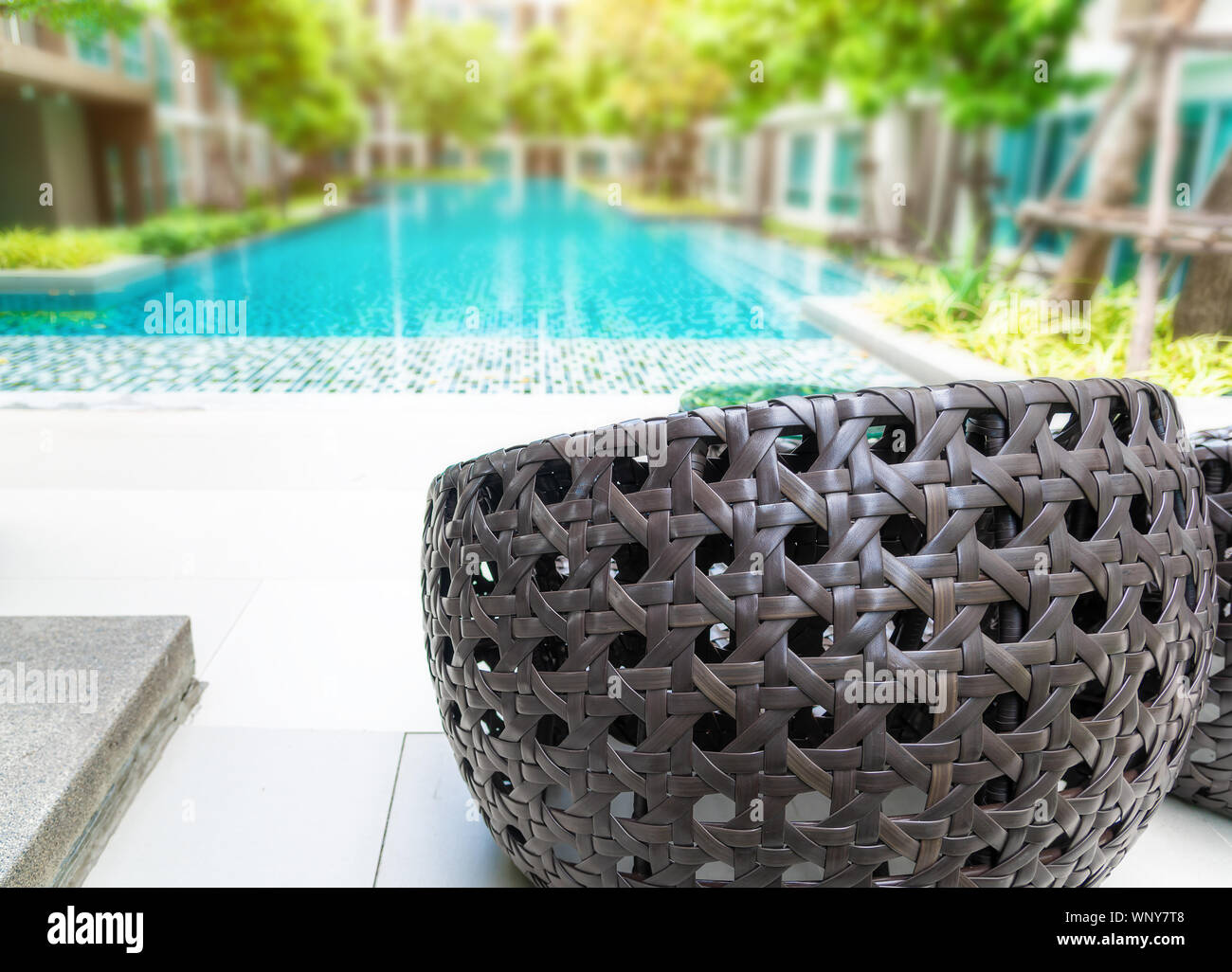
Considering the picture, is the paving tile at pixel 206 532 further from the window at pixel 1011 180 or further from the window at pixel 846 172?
the window at pixel 1011 180

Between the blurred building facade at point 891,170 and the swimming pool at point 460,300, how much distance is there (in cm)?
24

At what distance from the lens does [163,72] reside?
413cm

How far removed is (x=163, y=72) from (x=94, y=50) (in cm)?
27

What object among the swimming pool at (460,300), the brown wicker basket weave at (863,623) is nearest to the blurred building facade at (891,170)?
the swimming pool at (460,300)

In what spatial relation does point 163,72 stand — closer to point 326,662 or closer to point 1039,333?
point 326,662

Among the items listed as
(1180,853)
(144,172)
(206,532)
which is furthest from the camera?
(144,172)

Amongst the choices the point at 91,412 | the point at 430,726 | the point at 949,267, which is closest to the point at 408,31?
the point at 91,412

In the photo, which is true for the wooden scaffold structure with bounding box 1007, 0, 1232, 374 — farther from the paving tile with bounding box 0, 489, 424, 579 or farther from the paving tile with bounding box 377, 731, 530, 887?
the paving tile with bounding box 377, 731, 530, 887

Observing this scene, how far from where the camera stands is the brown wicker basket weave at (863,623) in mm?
1056

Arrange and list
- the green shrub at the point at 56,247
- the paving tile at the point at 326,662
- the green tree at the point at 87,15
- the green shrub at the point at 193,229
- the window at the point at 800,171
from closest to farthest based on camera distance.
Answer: the paving tile at the point at 326,662 → the green tree at the point at 87,15 → the green shrub at the point at 56,247 → the green shrub at the point at 193,229 → the window at the point at 800,171

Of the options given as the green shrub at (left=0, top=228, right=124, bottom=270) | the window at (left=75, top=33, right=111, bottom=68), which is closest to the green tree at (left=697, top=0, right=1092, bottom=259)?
the window at (left=75, top=33, right=111, bottom=68)

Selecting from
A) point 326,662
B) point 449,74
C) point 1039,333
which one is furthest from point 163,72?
point 1039,333

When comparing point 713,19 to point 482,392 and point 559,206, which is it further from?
point 482,392

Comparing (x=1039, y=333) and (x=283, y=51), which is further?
(x=1039, y=333)
